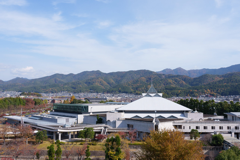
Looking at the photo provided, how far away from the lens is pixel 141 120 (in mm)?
41250

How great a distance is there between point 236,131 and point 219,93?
125m

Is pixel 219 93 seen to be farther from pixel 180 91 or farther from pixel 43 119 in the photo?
pixel 43 119

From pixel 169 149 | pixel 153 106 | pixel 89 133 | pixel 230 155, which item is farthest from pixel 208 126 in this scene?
pixel 169 149

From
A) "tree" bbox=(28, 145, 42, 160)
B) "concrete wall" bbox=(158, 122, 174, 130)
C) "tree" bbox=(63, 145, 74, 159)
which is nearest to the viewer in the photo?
"tree" bbox=(63, 145, 74, 159)

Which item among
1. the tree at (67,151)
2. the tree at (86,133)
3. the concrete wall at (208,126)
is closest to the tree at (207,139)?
the concrete wall at (208,126)

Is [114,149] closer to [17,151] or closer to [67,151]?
[67,151]

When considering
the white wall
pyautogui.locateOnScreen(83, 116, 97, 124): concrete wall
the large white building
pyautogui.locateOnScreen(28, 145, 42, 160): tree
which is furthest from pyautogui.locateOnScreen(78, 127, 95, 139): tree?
pyautogui.locateOnScreen(83, 116, 97, 124): concrete wall

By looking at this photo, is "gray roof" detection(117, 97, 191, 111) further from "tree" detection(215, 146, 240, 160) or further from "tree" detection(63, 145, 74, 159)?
"tree" detection(215, 146, 240, 160)

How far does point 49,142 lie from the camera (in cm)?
3706

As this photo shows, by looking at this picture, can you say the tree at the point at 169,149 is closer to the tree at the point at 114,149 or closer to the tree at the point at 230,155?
the tree at the point at 114,149

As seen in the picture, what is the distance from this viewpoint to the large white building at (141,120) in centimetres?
3978

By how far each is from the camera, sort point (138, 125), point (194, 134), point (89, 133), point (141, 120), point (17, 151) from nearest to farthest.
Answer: point (17, 151)
point (89, 133)
point (194, 134)
point (138, 125)
point (141, 120)

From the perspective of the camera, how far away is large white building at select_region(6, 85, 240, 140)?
131ft

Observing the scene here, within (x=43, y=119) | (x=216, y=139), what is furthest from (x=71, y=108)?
(x=216, y=139)
